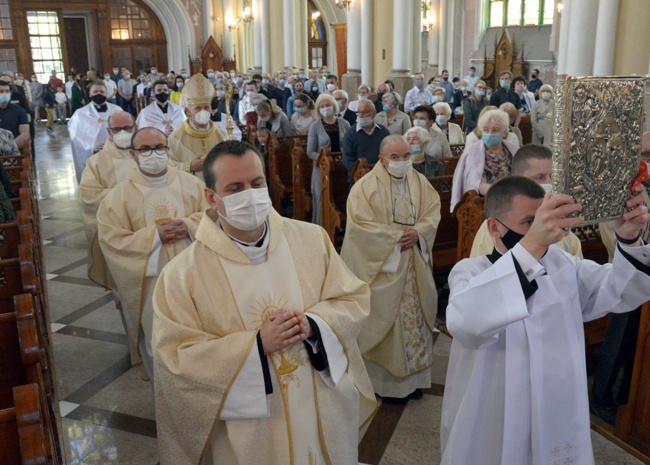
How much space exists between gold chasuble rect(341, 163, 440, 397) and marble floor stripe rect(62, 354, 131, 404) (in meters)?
1.82

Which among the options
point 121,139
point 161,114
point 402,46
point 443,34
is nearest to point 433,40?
point 443,34

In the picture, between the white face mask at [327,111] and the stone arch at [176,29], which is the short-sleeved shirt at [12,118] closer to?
the white face mask at [327,111]

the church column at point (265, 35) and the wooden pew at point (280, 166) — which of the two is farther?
the church column at point (265, 35)

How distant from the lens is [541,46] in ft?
80.3

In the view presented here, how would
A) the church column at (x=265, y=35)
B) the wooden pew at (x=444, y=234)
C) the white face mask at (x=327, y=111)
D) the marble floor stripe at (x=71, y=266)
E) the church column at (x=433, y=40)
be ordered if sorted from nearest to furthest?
1. the wooden pew at (x=444, y=234)
2. the marble floor stripe at (x=71, y=266)
3. the white face mask at (x=327, y=111)
4. the church column at (x=265, y=35)
5. the church column at (x=433, y=40)

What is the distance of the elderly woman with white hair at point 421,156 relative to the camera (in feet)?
19.0

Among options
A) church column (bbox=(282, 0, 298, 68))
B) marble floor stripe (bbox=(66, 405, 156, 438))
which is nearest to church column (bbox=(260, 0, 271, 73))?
church column (bbox=(282, 0, 298, 68))

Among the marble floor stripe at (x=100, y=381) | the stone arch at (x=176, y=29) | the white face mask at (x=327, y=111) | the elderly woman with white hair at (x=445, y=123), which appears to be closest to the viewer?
the marble floor stripe at (x=100, y=381)

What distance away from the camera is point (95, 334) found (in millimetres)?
5395

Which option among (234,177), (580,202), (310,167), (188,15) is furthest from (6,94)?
(188,15)

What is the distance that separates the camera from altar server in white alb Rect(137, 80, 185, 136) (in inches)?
342

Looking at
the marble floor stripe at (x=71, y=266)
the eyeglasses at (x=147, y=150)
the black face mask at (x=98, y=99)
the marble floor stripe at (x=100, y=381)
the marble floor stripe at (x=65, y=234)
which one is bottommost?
the marble floor stripe at (x=100, y=381)

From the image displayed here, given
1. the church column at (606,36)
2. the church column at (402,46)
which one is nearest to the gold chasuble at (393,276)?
the church column at (606,36)

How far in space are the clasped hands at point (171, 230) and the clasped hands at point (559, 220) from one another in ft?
8.14
